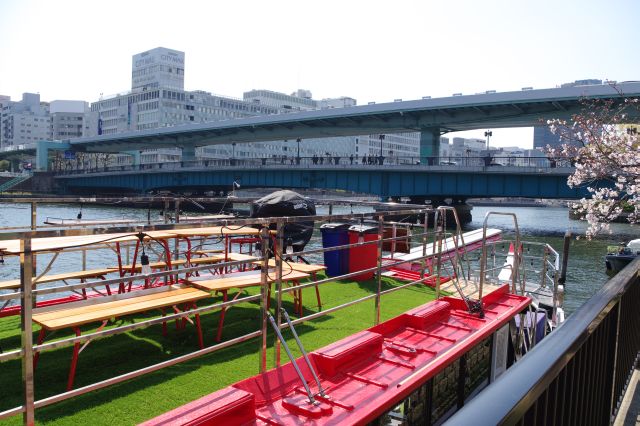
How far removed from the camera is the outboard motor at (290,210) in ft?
41.4

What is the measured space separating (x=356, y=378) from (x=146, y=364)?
7.92 feet

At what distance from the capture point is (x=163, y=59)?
16200cm

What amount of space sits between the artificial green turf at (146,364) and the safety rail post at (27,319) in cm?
151

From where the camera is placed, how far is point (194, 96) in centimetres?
13188

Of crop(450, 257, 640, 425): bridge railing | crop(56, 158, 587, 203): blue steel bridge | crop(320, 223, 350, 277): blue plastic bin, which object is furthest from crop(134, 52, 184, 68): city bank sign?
crop(450, 257, 640, 425): bridge railing

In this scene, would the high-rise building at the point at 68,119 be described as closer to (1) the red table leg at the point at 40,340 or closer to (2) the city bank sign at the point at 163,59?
(2) the city bank sign at the point at 163,59

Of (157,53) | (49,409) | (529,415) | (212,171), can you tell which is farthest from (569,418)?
(157,53)

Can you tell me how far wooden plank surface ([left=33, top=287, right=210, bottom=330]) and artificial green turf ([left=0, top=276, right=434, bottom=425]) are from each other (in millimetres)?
700

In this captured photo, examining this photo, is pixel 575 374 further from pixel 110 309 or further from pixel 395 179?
pixel 395 179

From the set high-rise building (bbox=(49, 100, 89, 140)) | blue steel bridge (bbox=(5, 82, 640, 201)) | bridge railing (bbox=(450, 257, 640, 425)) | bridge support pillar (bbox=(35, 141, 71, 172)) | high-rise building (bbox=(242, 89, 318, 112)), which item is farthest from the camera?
high-rise building (bbox=(242, 89, 318, 112))

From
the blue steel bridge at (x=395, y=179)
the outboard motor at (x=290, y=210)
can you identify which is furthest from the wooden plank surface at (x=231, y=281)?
the blue steel bridge at (x=395, y=179)

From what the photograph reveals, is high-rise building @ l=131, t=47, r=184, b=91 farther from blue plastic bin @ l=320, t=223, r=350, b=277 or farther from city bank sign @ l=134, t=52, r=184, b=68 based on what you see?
blue plastic bin @ l=320, t=223, r=350, b=277

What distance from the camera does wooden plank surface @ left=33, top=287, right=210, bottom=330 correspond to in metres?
4.60

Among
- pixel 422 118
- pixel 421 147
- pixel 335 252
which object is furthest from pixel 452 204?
pixel 335 252
